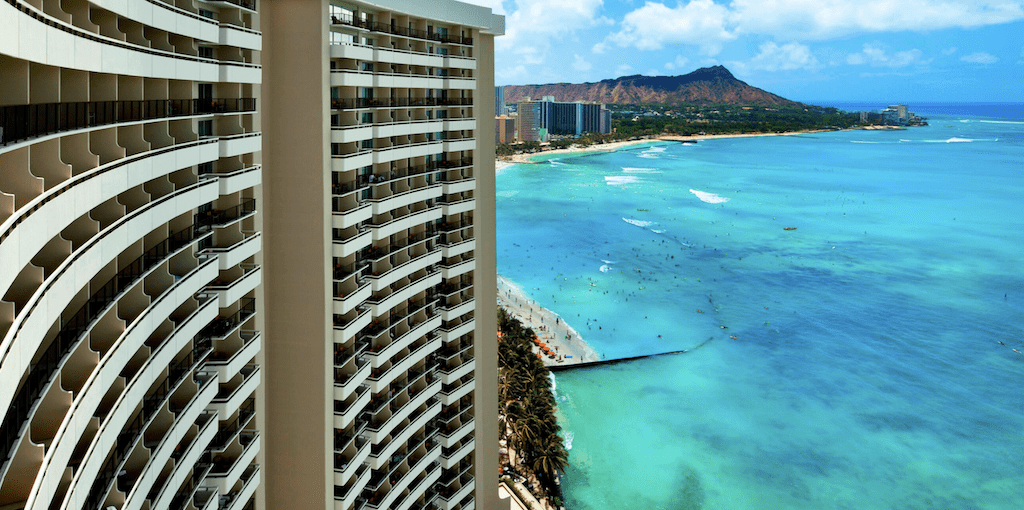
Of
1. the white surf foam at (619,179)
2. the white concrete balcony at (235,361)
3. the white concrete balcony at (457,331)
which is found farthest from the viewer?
the white surf foam at (619,179)

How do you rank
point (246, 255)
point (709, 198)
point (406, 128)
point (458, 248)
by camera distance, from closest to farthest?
point (246, 255), point (406, 128), point (458, 248), point (709, 198)

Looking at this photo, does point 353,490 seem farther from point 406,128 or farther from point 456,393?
point 406,128

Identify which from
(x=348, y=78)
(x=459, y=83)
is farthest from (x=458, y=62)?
(x=348, y=78)

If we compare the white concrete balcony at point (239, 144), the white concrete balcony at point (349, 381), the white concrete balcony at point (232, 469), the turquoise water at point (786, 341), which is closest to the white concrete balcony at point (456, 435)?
the white concrete balcony at point (349, 381)

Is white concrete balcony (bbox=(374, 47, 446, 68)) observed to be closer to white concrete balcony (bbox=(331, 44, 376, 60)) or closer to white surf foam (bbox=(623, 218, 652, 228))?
white concrete balcony (bbox=(331, 44, 376, 60))

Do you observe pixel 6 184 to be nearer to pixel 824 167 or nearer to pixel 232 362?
pixel 232 362

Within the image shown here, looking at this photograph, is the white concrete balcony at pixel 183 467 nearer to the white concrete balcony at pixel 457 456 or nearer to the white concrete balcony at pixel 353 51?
the white concrete balcony at pixel 353 51

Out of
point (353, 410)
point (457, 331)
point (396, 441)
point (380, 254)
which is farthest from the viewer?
point (457, 331)
